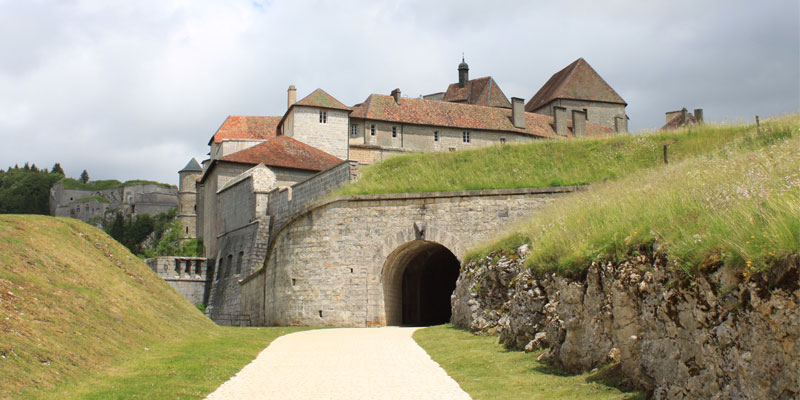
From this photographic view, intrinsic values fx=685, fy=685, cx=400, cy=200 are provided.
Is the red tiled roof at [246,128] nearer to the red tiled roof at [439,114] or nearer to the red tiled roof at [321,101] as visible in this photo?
the red tiled roof at [321,101]

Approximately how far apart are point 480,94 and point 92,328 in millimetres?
57452

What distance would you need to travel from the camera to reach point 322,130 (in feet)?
166

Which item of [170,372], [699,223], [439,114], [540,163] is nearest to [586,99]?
[439,114]

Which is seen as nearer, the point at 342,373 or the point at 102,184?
the point at 342,373

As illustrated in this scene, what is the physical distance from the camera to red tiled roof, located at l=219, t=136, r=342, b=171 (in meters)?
38.8

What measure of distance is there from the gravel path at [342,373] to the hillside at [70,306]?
2.12 metres

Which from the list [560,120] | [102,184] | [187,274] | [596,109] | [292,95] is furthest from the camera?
[102,184]

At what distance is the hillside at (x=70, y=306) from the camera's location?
9000mm

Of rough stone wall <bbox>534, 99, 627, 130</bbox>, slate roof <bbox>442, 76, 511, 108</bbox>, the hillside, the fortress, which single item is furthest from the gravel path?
rough stone wall <bbox>534, 99, 627, 130</bbox>

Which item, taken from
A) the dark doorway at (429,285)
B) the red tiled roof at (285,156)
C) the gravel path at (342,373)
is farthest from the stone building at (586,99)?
the gravel path at (342,373)

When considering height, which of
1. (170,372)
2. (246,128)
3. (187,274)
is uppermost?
(246,128)

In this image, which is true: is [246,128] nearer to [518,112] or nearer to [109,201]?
[518,112]

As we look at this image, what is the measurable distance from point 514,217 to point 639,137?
6.52 m

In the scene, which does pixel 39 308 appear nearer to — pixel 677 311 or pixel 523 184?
pixel 677 311
